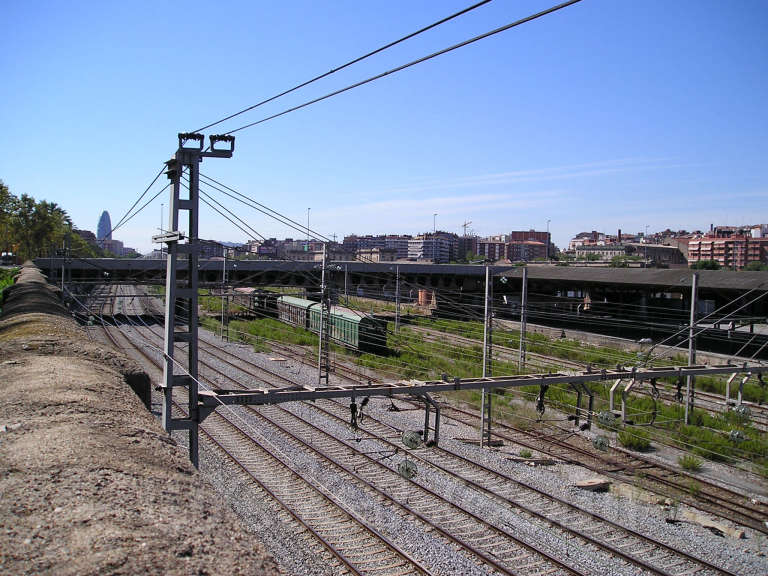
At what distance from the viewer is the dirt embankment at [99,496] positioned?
326 cm

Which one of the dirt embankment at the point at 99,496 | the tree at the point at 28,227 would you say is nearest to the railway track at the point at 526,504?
the dirt embankment at the point at 99,496

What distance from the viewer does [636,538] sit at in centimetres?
795

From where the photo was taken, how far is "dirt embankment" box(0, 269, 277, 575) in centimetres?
326

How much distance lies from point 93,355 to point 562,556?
7933 mm

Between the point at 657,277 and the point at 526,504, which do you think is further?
the point at 657,277

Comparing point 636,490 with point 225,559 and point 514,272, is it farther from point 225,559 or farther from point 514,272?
point 514,272

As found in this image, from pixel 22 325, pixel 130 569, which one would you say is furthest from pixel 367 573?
pixel 22 325

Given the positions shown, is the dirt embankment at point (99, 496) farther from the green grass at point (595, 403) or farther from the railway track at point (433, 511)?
the green grass at point (595, 403)

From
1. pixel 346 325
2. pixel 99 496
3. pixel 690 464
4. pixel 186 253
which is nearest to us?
pixel 99 496

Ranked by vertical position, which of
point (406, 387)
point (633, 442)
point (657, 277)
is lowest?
point (633, 442)

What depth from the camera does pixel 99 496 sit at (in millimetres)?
3990

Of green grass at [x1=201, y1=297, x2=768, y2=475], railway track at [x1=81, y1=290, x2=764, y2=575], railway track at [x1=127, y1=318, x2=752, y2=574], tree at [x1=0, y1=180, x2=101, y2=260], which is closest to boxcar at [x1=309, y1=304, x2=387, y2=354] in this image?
green grass at [x1=201, y1=297, x2=768, y2=475]

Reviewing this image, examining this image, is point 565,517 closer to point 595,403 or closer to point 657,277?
point 595,403

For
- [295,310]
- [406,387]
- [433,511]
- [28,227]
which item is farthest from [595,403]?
[28,227]
